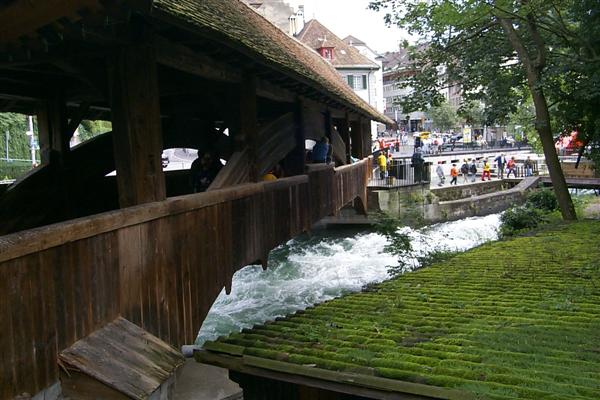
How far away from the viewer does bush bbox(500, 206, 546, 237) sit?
664 inches

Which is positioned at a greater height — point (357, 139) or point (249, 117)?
point (357, 139)

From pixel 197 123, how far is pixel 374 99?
3990 cm

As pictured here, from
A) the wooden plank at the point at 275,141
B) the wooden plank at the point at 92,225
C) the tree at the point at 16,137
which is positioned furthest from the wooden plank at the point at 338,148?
the tree at the point at 16,137

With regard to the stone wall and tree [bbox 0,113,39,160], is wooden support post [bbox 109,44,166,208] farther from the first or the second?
tree [bbox 0,113,39,160]

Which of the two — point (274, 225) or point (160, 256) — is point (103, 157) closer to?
point (274, 225)

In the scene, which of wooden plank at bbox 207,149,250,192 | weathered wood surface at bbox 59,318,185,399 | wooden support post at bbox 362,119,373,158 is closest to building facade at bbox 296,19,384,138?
wooden support post at bbox 362,119,373,158

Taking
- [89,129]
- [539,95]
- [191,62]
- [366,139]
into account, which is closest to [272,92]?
[191,62]

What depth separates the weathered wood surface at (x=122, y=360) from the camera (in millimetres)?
3987

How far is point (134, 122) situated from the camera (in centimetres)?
532

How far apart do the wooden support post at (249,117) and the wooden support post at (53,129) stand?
257 centimetres

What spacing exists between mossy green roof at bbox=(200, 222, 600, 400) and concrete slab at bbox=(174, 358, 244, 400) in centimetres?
29

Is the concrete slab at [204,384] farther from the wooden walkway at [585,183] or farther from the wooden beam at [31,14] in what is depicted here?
the wooden walkway at [585,183]

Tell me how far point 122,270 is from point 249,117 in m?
3.67

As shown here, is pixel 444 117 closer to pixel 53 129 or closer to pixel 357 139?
pixel 357 139
